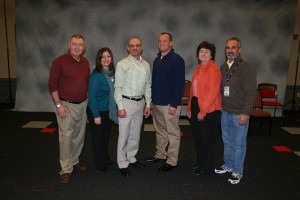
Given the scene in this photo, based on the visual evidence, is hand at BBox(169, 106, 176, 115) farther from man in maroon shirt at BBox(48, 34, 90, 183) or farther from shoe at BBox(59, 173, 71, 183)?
shoe at BBox(59, 173, 71, 183)

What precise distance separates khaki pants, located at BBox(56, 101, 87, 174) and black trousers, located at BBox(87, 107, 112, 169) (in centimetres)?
13

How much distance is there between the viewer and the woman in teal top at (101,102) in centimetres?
280

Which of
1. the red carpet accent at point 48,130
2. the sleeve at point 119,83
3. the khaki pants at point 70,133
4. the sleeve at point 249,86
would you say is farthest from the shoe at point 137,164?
the red carpet accent at point 48,130

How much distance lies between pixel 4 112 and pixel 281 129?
6.18m

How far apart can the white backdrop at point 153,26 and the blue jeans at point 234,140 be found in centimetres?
351

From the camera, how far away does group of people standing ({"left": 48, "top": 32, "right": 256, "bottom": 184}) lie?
2.71m

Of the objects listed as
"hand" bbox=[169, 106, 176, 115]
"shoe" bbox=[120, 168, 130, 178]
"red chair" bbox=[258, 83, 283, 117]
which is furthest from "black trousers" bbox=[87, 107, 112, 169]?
"red chair" bbox=[258, 83, 283, 117]

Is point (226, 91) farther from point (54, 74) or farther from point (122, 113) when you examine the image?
point (54, 74)

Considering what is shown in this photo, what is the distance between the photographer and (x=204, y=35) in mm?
6070

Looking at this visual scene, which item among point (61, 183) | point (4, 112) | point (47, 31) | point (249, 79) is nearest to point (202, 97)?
point (249, 79)

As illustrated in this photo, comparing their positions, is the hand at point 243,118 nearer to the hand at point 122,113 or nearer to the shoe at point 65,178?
the hand at point 122,113

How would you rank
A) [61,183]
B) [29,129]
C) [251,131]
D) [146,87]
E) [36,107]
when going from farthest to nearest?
[36,107] < [251,131] < [29,129] < [146,87] < [61,183]

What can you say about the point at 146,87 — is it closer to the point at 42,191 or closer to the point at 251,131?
the point at 42,191

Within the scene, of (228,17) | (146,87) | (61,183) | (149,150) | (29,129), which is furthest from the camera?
(228,17)
